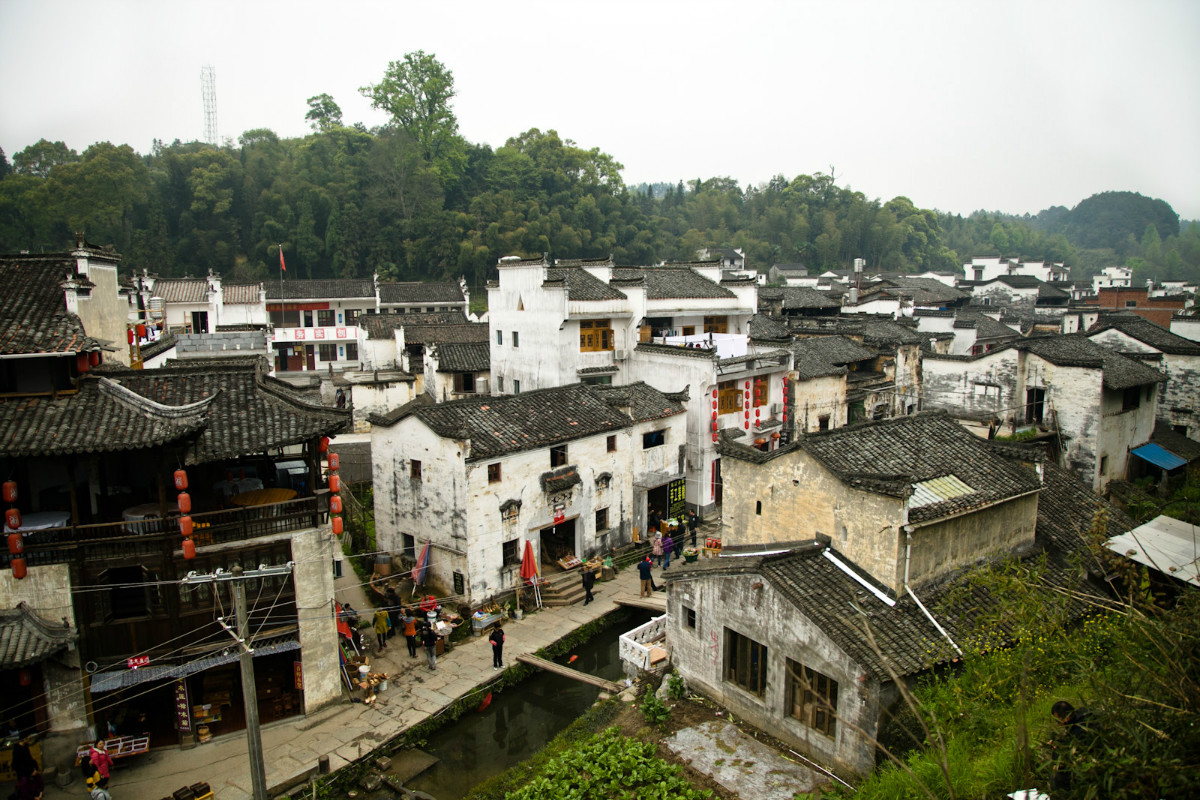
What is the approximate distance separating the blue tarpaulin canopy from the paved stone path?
69.4 feet

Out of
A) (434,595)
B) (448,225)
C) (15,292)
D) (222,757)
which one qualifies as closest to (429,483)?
(434,595)

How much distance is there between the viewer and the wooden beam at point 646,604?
18.7 m

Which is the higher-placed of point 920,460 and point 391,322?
point 391,322

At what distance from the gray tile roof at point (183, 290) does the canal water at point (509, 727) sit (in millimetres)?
34731

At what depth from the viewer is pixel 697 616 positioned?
13.3 meters

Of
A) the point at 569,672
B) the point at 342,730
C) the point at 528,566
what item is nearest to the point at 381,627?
the point at 342,730

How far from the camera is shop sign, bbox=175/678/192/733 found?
43.4 feet

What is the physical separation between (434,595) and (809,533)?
10.4m

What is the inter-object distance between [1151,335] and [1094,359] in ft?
28.9

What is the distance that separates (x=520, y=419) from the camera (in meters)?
20.0

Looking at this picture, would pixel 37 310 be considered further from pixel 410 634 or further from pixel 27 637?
pixel 410 634

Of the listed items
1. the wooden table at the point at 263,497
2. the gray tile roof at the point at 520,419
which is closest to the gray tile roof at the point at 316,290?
the gray tile roof at the point at 520,419

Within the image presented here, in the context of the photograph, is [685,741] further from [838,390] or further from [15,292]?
[838,390]

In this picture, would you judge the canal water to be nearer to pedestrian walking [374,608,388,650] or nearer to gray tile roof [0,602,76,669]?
pedestrian walking [374,608,388,650]
